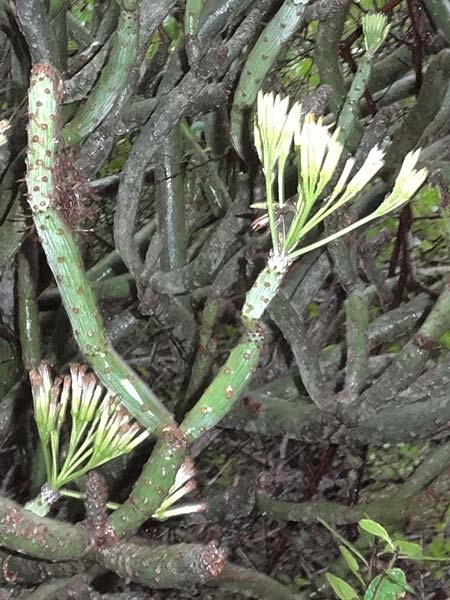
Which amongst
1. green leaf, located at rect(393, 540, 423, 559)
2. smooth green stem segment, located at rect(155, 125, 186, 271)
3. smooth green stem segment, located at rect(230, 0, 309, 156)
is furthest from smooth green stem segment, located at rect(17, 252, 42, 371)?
green leaf, located at rect(393, 540, 423, 559)

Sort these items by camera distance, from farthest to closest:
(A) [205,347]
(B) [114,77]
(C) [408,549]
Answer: (A) [205,347], (B) [114,77], (C) [408,549]

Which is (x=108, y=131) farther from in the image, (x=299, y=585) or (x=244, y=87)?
(x=299, y=585)

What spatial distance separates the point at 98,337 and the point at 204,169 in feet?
4.09

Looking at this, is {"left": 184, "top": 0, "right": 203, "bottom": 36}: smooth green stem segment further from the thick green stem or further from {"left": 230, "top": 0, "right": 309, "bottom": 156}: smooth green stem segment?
the thick green stem

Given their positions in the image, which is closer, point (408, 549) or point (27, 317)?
point (408, 549)

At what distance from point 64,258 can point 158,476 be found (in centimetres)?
22

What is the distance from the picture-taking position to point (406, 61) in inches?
76.0

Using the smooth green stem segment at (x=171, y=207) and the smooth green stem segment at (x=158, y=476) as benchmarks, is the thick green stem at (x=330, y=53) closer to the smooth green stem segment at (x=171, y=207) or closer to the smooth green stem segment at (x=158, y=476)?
the smooth green stem segment at (x=171, y=207)

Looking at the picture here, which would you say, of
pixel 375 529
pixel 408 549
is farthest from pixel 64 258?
pixel 408 549

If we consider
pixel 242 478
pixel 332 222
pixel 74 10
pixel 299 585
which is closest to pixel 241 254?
pixel 332 222

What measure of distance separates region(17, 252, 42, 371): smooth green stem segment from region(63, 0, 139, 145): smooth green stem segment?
0.45m

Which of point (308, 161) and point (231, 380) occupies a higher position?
point (308, 161)

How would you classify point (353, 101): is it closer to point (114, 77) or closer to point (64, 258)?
point (114, 77)

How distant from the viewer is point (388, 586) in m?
0.89
